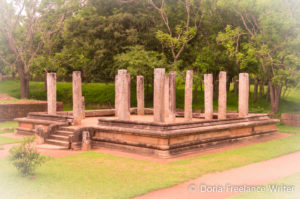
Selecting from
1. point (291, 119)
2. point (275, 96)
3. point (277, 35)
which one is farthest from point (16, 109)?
point (291, 119)

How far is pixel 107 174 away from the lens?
9.53 metres

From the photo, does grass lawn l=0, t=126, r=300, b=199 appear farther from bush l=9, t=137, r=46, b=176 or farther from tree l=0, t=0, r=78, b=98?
tree l=0, t=0, r=78, b=98

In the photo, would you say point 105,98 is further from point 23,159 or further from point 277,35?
point 23,159

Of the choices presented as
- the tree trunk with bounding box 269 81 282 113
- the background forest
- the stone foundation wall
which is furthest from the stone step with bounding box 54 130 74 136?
the tree trunk with bounding box 269 81 282 113

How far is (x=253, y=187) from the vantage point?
8.27 m

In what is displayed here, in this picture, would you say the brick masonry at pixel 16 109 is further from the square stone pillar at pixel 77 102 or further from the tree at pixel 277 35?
the tree at pixel 277 35

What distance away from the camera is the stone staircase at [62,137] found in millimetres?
13740

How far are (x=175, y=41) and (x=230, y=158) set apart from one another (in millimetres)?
14650

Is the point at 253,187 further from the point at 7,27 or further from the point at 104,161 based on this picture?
the point at 7,27

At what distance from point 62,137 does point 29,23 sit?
16.7m

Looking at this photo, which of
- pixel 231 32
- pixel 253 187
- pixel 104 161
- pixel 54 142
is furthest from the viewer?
pixel 231 32

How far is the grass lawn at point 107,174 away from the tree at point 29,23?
18137 mm

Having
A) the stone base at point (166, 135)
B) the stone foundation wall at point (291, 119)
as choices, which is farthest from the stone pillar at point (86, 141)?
the stone foundation wall at point (291, 119)

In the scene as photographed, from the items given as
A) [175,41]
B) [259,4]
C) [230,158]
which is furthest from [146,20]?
[230,158]
